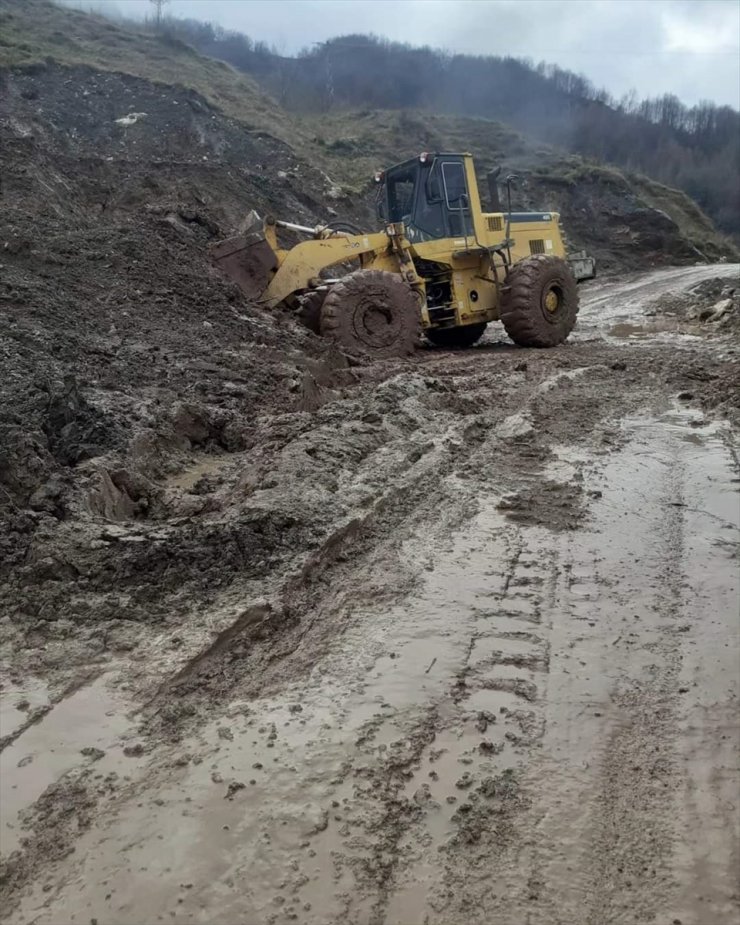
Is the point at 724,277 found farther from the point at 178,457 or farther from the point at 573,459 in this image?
the point at 178,457

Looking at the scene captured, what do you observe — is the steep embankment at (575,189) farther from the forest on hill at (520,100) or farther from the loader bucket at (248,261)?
the loader bucket at (248,261)

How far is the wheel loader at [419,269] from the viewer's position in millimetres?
9758

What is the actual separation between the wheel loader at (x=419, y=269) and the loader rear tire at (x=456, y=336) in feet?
0.07

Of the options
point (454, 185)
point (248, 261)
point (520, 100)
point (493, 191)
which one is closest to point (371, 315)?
point (248, 261)

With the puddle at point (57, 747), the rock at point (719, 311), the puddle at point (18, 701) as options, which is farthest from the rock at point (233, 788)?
the rock at point (719, 311)

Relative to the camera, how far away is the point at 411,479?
508 cm

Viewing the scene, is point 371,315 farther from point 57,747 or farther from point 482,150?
point 482,150

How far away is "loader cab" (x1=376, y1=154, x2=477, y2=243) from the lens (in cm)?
1098

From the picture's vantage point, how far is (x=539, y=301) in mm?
11445

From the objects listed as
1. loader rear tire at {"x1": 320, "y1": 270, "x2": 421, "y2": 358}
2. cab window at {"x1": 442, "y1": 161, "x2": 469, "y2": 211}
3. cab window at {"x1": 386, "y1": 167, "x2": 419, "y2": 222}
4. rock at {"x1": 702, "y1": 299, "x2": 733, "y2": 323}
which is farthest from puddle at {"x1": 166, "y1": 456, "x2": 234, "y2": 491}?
rock at {"x1": 702, "y1": 299, "x2": 733, "y2": 323}

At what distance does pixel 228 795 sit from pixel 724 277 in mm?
21525

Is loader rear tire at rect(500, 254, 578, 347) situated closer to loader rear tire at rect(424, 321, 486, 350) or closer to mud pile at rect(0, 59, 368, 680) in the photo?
loader rear tire at rect(424, 321, 486, 350)

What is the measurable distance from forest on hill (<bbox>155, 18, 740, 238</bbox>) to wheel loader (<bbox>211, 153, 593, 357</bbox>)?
120ft

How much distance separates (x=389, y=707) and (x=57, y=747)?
3.67 ft
